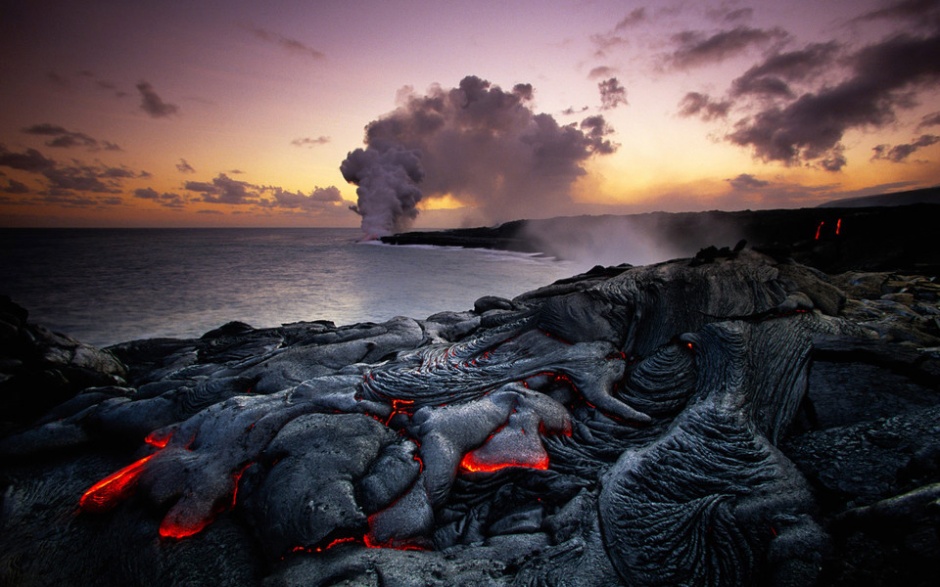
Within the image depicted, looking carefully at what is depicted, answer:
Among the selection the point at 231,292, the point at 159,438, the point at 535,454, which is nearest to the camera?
the point at 535,454

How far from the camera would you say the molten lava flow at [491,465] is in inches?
152

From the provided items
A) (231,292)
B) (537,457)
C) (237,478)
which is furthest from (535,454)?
(231,292)

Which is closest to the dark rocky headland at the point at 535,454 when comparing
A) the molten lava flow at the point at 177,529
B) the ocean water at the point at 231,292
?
the molten lava flow at the point at 177,529

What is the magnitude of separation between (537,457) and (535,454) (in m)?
0.04

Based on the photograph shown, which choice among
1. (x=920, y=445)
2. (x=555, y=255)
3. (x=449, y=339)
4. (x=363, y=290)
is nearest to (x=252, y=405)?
(x=449, y=339)

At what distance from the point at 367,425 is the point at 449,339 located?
410 centimetres

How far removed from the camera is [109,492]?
372cm

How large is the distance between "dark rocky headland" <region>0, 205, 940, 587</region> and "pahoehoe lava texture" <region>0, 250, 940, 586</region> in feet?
0.07

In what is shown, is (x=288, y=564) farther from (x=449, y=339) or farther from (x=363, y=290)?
(x=363, y=290)

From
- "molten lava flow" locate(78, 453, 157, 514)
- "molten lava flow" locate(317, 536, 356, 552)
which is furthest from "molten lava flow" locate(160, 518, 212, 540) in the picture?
"molten lava flow" locate(317, 536, 356, 552)

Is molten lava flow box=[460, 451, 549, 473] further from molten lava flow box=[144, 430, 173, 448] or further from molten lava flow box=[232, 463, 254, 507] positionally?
molten lava flow box=[144, 430, 173, 448]

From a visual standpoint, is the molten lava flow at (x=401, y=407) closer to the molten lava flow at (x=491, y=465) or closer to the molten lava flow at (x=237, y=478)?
the molten lava flow at (x=491, y=465)

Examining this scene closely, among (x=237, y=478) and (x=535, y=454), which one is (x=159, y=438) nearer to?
(x=237, y=478)

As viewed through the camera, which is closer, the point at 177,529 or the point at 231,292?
the point at 177,529
